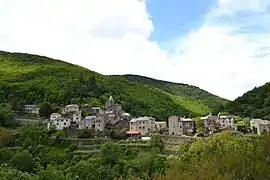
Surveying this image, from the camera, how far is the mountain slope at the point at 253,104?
7806cm

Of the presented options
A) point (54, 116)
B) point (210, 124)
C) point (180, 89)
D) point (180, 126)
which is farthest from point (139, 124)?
point (180, 89)

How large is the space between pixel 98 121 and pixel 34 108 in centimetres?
1708

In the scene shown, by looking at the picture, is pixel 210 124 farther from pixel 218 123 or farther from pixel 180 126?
pixel 180 126

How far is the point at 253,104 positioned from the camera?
3349 inches

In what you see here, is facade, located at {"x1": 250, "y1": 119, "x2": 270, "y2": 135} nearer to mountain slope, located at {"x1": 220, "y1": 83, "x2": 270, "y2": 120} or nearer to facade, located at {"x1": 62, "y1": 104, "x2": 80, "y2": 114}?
mountain slope, located at {"x1": 220, "y1": 83, "x2": 270, "y2": 120}

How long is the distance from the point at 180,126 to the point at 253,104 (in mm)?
24430

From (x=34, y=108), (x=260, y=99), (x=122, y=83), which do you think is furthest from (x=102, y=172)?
(x=122, y=83)

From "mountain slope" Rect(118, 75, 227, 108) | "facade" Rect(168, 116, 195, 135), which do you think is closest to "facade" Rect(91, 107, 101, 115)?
"facade" Rect(168, 116, 195, 135)

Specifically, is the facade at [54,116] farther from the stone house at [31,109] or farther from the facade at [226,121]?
the facade at [226,121]

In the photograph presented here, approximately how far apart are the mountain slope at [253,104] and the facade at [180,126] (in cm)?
1368

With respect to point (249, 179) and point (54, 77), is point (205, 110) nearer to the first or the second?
point (54, 77)

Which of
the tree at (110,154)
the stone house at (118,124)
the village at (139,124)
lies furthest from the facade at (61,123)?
the tree at (110,154)

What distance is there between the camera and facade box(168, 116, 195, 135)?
215ft

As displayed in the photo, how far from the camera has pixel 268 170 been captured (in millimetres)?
19859
